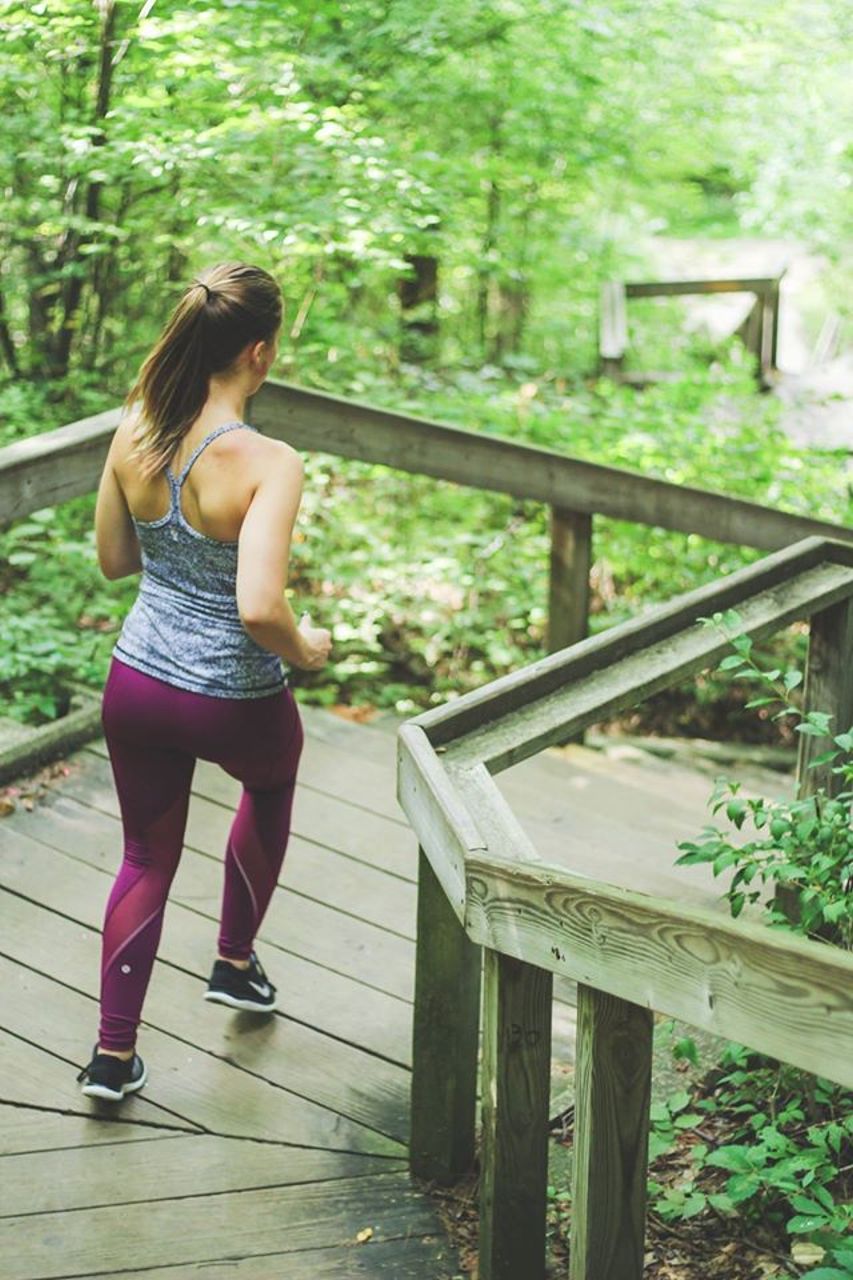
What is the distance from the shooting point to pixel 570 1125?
2.88 meters

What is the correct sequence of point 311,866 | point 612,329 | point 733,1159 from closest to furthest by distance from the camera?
1. point 733,1159
2. point 311,866
3. point 612,329

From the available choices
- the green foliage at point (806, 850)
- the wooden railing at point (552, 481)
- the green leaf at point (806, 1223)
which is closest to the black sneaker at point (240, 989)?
the green foliage at point (806, 850)

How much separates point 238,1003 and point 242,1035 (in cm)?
9

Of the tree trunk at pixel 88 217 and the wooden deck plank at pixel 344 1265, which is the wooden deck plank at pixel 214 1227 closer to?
the wooden deck plank at pixel 344 1265

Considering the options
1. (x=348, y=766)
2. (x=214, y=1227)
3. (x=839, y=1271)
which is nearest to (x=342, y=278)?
(x=348, y=766)

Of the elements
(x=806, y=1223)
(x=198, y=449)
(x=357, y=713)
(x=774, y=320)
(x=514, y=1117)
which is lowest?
(x=357, y=713)

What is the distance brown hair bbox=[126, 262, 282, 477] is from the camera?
255 centimetres

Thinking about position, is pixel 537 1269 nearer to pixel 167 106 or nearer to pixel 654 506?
pixel 654 506

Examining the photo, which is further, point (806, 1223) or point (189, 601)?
point (189, 601)

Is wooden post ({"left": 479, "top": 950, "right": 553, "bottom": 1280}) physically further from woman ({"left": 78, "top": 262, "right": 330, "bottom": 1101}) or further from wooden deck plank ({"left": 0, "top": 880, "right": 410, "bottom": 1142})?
woman ({"left": 78, "top": 262, "right": 330, "bottom": 1101})

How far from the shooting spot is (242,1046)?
3004 millimetres

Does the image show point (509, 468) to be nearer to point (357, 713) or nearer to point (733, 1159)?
point (357, 713)

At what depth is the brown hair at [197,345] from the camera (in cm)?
255

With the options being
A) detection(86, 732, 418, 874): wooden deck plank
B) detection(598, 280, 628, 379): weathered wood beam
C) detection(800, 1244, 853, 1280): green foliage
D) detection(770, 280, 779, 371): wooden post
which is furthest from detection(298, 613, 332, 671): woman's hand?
detection(770, 280, 779, 371): wooden post
